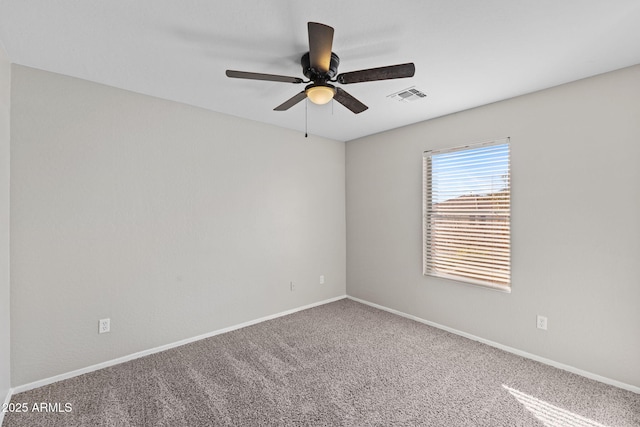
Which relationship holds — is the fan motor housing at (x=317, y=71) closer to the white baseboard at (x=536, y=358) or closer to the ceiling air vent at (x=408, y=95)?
the ceiling air vent at (x=408, y=95)

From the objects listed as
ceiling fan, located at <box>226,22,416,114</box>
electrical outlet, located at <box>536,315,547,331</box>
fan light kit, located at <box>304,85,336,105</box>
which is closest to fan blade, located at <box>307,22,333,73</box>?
ceiling fan, located at <box>226,22,416,114</box>

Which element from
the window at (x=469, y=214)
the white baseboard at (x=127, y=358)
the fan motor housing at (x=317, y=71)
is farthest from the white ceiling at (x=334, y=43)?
the white baseboard at (x=127, y=358)

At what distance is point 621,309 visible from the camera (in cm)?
233

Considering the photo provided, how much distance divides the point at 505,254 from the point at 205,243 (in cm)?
319

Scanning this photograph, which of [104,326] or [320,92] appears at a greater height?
[320,92]

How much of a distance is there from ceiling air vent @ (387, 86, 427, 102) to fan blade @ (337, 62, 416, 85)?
3.09 ft

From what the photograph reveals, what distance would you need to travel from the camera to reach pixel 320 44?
5.44 feet

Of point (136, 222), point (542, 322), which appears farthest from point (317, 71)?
point (542, 322)

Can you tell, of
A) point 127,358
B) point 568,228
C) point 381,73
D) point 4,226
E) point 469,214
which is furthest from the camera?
point 469,214

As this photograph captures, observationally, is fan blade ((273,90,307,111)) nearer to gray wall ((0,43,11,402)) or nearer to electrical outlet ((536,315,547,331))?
gray wall ((0,43,11,402))

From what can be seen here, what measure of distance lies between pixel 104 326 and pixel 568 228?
4.22 metres

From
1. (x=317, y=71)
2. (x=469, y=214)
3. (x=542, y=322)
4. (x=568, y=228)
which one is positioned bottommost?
(x=542, y=322)

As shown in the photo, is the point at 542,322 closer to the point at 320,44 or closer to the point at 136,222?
the point at 320,44

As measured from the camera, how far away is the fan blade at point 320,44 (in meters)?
1.52
